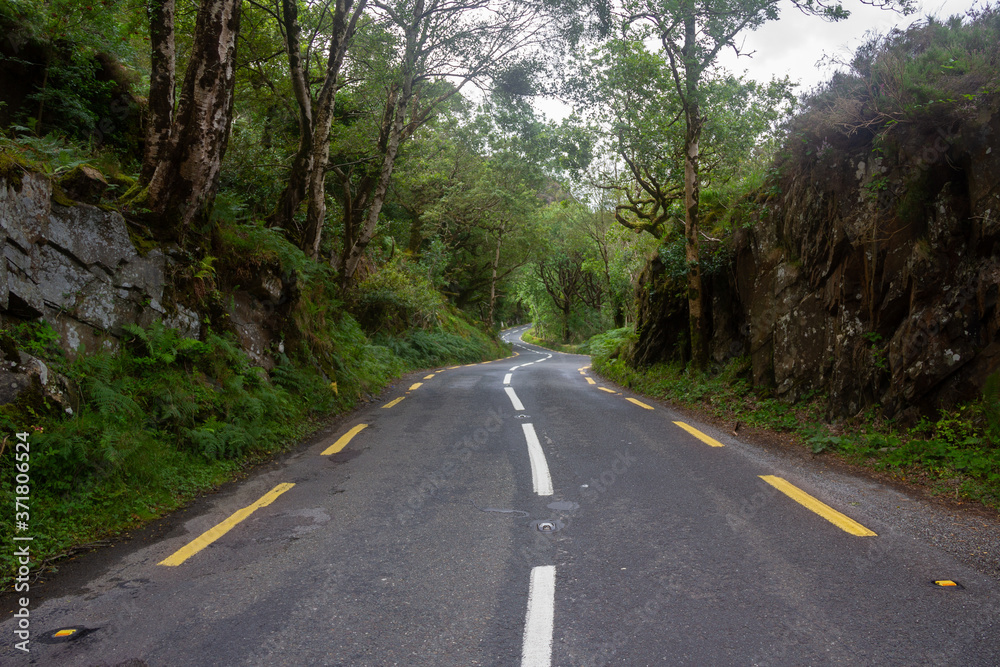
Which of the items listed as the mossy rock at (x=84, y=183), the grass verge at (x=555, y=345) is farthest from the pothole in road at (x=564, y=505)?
the grass verge at (x=555, y=345)

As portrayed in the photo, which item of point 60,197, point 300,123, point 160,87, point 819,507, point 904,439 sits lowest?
point 819,507

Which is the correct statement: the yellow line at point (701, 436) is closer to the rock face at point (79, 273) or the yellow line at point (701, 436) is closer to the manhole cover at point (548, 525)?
the manhole cover at point (548, 525)

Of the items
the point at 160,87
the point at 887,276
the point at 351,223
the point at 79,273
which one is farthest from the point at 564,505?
the point at 351,223

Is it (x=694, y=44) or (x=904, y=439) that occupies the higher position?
(x=694, y=44)

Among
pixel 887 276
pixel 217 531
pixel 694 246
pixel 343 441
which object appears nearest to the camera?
pixel 217 531

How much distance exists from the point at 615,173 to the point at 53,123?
16.6m

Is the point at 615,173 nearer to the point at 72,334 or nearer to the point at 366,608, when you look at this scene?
the point at 72,334

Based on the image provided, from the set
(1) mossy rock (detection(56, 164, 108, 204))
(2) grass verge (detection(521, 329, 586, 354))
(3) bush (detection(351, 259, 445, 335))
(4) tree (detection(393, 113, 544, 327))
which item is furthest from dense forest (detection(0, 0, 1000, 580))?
(2) grass verge (detection(521, 329, 586, 354))

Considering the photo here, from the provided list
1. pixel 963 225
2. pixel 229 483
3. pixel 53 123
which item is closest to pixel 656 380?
pixel 963 225

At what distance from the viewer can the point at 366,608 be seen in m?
3.25

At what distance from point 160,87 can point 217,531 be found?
19.5 ft

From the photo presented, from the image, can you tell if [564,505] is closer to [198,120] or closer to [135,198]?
[135,198]

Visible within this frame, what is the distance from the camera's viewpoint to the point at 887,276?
713 cm

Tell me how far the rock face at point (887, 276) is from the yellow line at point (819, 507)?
7.26 feet
